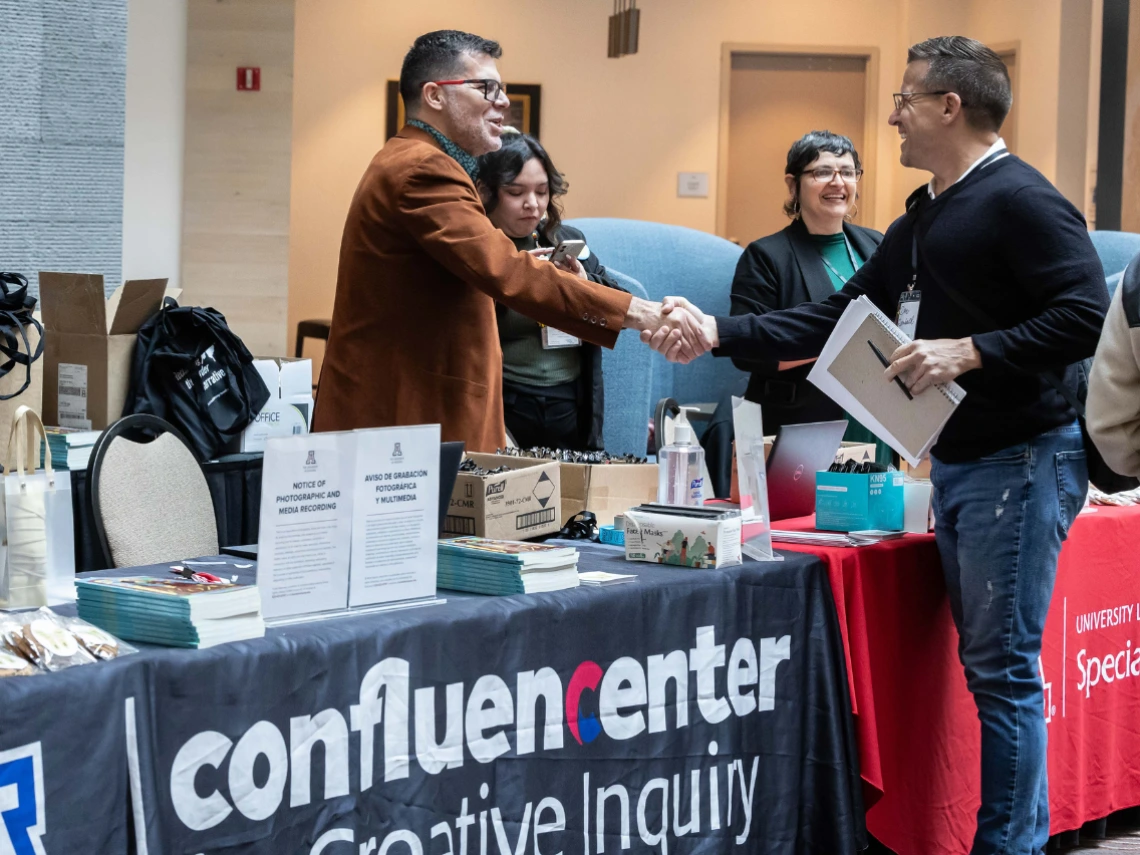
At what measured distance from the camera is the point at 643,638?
1972mm

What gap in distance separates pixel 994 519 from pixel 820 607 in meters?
0.31

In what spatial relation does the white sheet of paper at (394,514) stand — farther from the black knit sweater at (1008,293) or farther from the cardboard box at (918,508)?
the cardboard box at (918,508)

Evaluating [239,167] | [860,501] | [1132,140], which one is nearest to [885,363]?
[860,501]

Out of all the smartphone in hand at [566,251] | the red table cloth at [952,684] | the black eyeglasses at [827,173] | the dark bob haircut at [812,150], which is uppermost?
the dark bob haircut at [812,150]

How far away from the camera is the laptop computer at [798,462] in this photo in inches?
100

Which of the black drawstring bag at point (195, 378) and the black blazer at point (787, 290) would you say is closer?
the black drawstring bag at point (195, 378)

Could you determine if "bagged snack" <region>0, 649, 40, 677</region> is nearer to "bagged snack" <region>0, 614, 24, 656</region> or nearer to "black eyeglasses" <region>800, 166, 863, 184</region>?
"bagged snack" <region>0, 614, 24, 656</region>

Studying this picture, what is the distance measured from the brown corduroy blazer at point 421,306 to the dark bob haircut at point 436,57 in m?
0.09

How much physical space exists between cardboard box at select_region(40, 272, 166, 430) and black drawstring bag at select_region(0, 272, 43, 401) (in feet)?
0.90

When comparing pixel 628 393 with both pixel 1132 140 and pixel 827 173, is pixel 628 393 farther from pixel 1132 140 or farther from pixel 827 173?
pixel 1132 140

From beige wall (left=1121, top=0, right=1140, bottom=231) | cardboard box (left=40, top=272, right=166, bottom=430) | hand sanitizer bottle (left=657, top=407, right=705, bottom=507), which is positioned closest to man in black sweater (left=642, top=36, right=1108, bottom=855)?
hand sanitizer bottle (left=657, top=407, right=705, bottom=507)

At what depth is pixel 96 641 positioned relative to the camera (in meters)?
1.45

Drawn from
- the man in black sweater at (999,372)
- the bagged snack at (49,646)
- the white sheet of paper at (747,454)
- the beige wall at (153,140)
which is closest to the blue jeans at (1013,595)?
the man in black sweater at (999,372)

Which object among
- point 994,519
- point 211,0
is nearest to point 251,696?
point 994,519
